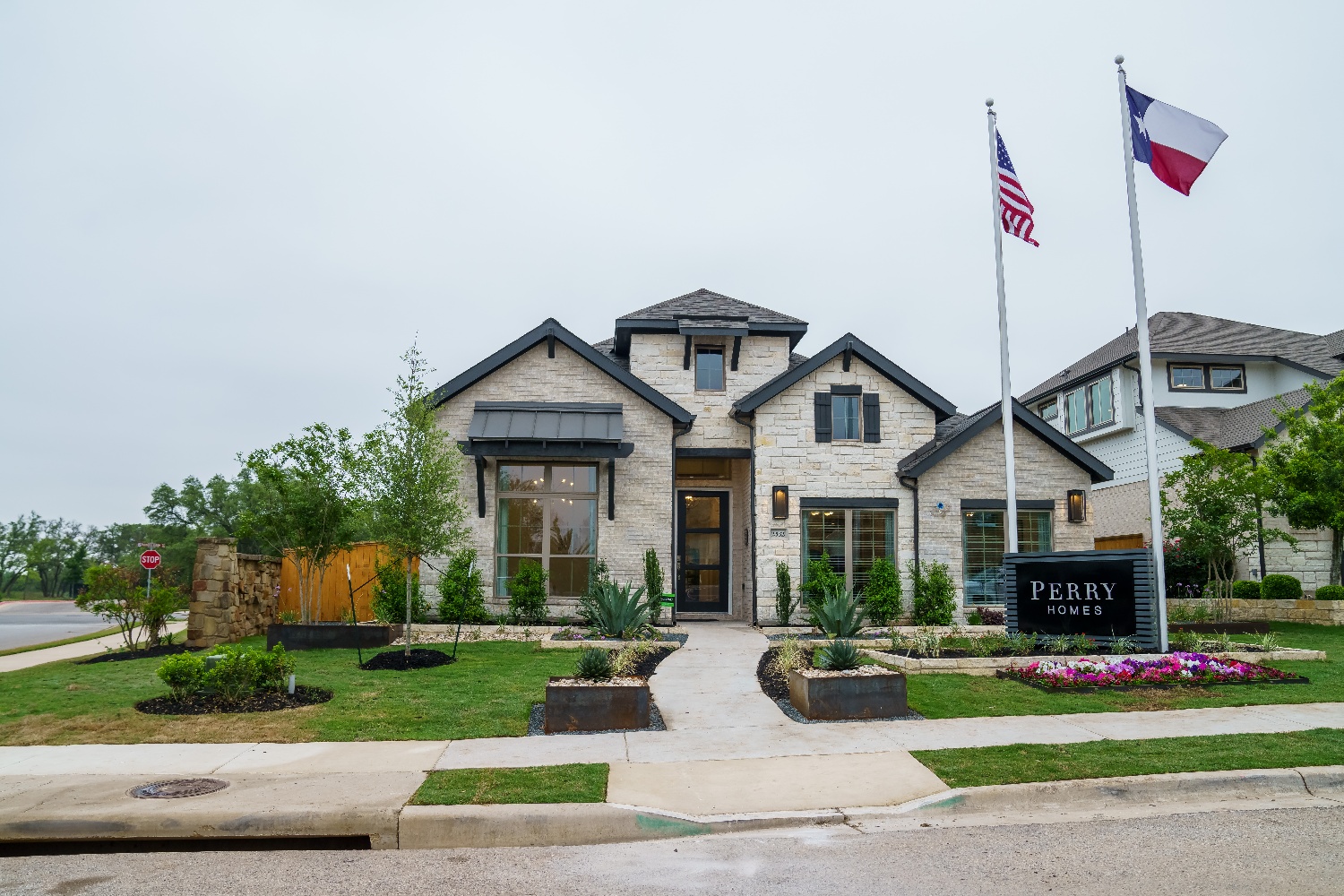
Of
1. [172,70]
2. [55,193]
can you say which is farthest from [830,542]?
[55,193]

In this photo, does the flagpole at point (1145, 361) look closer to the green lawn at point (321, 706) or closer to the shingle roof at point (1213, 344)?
the green lawn at point (321, 706)

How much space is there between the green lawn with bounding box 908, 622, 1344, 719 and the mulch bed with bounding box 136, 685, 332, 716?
668 cm

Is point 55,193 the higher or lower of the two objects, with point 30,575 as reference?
higher

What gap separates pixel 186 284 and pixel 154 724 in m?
18.4

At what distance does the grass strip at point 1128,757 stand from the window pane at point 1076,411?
2239cm

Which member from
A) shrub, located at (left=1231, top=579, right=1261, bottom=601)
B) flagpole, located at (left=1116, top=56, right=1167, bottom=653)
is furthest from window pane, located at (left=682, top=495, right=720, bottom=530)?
shrub, located at (left=1231, top=579, right=1261, bottom=601)

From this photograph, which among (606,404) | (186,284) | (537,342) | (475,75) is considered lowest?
(606,404)

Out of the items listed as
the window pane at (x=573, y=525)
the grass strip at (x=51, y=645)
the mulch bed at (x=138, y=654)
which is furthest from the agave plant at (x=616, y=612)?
the grass strip at (x=51, y=645)

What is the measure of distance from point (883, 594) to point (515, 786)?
11.6m

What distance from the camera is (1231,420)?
2431 cm

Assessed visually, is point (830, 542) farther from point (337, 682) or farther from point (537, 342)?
point (337, 682)

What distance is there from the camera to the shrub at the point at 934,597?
53.9ft

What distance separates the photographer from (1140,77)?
13148 mm

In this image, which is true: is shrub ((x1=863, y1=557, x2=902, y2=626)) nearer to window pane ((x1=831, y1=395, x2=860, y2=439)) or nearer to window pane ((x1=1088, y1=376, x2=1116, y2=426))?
window pane ((x1=831, y1=395, x2=860, y2=439))
